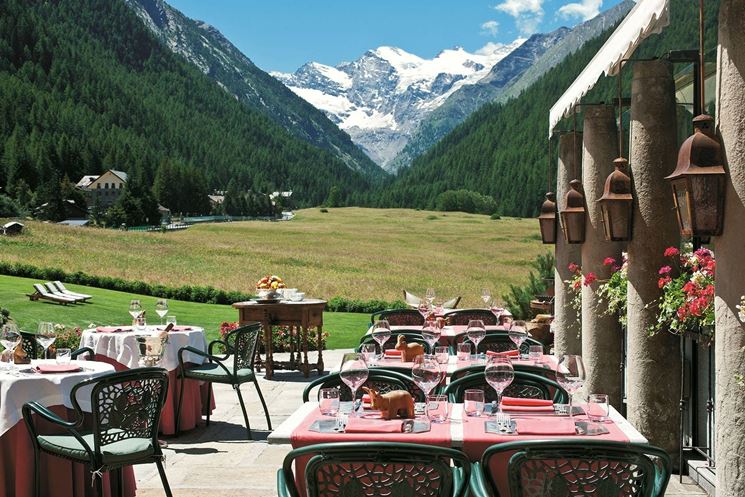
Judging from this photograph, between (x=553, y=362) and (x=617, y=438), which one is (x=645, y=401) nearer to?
(x=553, y=362)

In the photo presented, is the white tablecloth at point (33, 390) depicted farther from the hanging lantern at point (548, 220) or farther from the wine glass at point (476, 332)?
the hanging lantern at point (548, 220)

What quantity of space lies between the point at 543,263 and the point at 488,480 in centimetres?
1367

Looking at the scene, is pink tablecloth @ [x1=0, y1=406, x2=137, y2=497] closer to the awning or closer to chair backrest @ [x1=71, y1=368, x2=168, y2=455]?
chair backrest @ [x1=71, y1=368, x2=168, y2=455]

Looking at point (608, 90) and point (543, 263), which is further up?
point (608, 90)

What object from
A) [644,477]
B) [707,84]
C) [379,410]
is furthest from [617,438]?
[707,84]

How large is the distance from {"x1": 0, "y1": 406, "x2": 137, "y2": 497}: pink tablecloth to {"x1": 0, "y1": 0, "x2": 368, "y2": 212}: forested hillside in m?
73.8

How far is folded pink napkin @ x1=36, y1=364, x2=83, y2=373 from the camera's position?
5770mm

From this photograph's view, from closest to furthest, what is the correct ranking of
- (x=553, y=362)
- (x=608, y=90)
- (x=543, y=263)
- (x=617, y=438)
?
(x=617, y=438) < (x=553, y=362) < (x=543, y=263) < (x=608, y=90)

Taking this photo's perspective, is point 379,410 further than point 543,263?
No

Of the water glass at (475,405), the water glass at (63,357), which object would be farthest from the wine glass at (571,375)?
the water glass at (63,357)

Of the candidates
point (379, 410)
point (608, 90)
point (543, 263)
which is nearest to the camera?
point (379, 410)

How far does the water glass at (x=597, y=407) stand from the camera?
425 centimetres

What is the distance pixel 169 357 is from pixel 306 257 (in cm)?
3287

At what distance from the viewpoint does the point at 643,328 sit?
6406 mm
